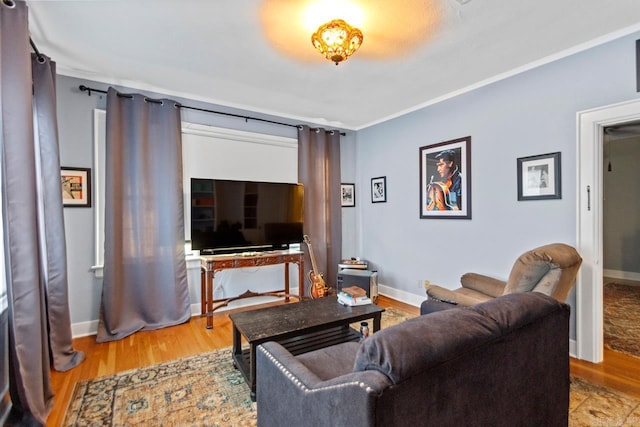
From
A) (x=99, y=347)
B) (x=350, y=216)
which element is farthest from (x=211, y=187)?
(x=350, y=216)

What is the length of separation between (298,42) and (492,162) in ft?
7.09

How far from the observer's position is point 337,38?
6.73 ft

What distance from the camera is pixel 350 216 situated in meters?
4.78

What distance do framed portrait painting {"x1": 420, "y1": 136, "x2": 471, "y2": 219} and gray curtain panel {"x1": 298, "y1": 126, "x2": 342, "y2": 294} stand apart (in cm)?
124

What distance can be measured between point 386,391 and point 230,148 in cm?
343

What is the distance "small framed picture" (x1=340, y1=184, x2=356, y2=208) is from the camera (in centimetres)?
472

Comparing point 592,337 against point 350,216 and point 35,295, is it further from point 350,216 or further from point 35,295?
point 35,295

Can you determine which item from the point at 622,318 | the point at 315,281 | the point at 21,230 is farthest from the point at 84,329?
the point at 622,318

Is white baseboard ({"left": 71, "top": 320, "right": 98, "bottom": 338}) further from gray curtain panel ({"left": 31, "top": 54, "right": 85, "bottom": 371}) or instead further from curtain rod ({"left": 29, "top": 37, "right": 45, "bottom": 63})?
curtain rod ({"left": 29, "top": 37, "right": 45, "bottom": 63})

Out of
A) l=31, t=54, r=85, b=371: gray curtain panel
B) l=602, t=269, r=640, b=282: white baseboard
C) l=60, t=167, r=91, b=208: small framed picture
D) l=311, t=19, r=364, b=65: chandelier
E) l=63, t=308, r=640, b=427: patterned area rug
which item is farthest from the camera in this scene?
l=602, t=269, r=640, b=282: white baseboard

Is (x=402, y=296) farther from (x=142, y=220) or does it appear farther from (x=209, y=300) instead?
(x=142, y=220)

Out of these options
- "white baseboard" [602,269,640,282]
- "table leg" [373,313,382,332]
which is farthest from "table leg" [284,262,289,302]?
"white baseboard" [602,269,640,282]

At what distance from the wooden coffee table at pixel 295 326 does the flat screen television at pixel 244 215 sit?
1.26m

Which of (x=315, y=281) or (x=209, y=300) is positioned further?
(x=315, y=281)
